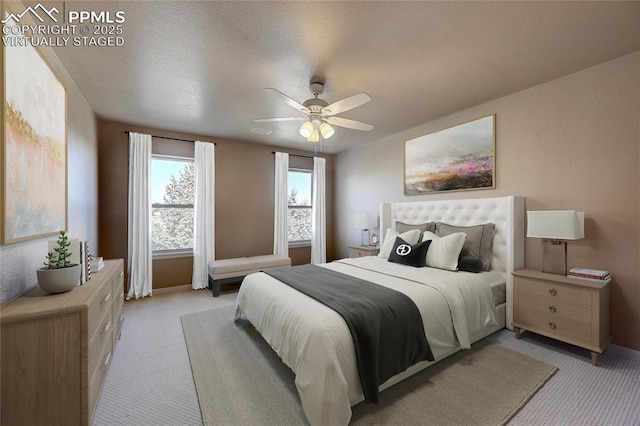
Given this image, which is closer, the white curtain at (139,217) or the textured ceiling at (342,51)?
the textured ceiling at (342,51)

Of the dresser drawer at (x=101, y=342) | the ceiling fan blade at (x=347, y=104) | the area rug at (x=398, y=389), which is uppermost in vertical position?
the ceiling fan blade at (x=347, y=104)

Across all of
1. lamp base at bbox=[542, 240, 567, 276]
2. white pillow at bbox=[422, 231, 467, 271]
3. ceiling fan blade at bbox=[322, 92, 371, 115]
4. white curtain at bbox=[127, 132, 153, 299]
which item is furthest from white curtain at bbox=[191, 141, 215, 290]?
lamp base at bbox=[542, 240, 567, 276]

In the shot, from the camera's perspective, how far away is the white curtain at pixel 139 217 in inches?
155

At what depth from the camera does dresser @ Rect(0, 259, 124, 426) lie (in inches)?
50.2

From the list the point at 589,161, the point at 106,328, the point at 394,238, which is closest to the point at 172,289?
the point at 106,328

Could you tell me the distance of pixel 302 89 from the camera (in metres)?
2.82

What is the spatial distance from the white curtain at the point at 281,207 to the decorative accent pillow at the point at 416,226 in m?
2.28

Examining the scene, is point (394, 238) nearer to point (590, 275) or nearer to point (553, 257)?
point (553, 257)

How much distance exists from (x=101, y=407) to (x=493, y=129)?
183 inches

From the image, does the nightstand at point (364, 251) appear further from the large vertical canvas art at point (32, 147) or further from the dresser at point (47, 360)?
the large vertical canvas art at point (32, 147)

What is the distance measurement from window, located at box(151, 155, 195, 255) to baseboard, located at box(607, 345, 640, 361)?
218 inches

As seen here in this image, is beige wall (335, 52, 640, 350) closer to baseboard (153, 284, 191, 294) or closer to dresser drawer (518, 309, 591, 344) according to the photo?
dresser drawer (518, 309, 591, 344)

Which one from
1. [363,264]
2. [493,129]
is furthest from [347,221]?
[493,129]

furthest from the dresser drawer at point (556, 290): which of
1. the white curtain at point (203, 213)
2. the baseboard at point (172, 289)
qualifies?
the baseboard at point (172, 289)
